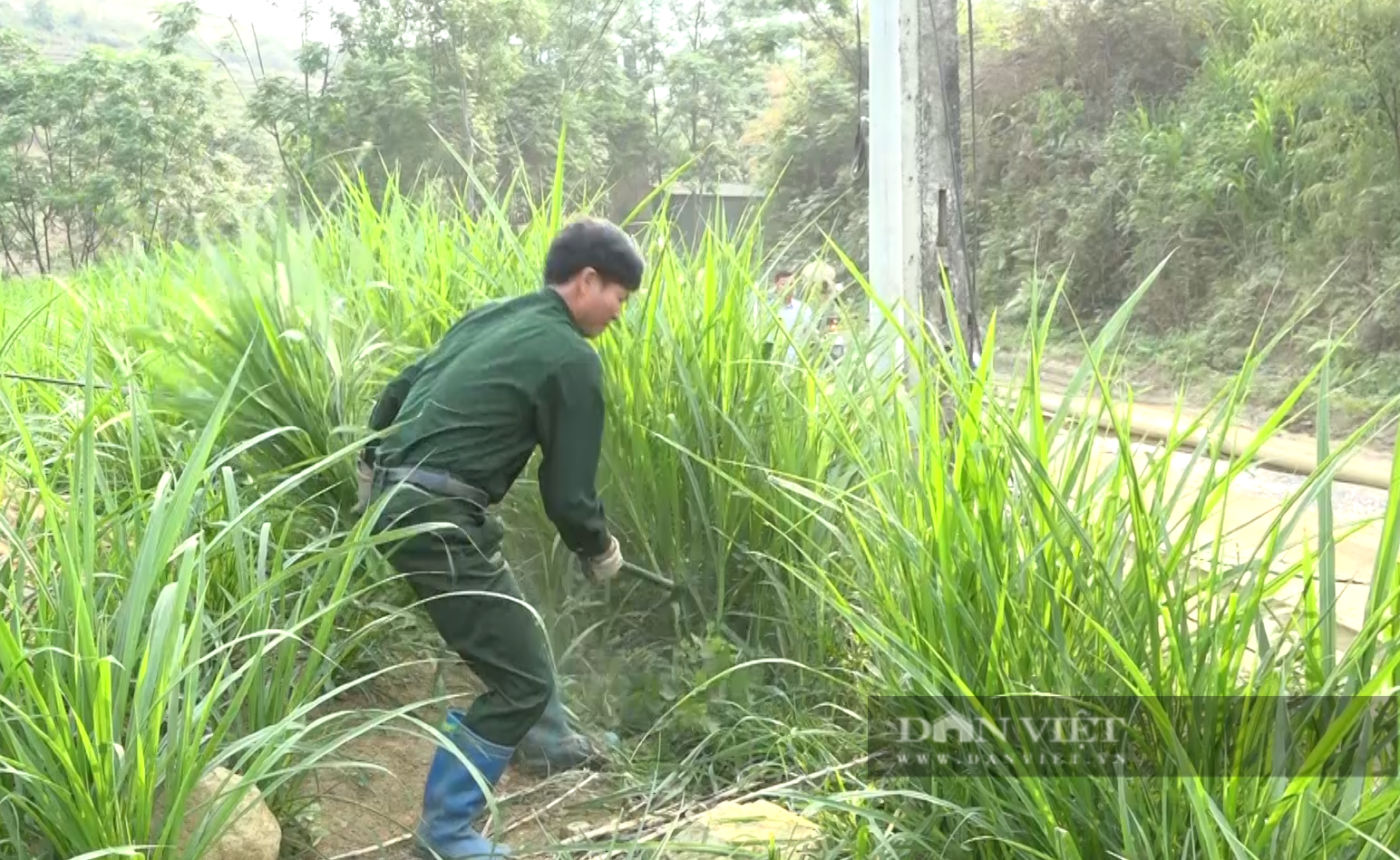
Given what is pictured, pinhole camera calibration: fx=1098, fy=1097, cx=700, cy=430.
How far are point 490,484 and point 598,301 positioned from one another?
0.43 m

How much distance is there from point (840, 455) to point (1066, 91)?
45.9 feet

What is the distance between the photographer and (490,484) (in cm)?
218

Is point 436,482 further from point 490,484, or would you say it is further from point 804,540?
point 804,540

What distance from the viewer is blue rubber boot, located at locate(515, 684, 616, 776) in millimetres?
2432

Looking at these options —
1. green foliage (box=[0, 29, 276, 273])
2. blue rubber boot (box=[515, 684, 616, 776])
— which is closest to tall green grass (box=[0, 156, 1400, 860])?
blue rubber boot (box=[515, 684, 616, 776])

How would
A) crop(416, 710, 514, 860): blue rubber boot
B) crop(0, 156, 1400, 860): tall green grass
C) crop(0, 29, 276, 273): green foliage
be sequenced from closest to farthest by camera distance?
crop(0, 156, 1400, 860): tall green grass → crop(416, 710, 514, 860): blue rubber boot → crop(0, 29, 276, 273): green foliage

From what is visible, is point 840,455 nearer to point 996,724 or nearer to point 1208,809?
point 996,724

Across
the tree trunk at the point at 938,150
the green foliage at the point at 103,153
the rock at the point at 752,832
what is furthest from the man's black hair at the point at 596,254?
the green foliage at the point at 103,153

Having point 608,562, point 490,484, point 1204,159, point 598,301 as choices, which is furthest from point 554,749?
point 1204,159

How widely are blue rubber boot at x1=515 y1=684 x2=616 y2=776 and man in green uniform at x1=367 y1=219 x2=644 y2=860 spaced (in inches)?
10.9

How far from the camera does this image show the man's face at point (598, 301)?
7.30 feet

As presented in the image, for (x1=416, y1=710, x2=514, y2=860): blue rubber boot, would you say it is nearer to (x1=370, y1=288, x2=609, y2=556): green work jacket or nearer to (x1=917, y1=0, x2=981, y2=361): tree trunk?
(x1=370, y1=288, x2=609, y2=556): green work jacket

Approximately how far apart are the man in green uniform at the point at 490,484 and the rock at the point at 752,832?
0.41 m

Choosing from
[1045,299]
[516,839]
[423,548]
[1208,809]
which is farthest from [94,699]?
[1045,299]
